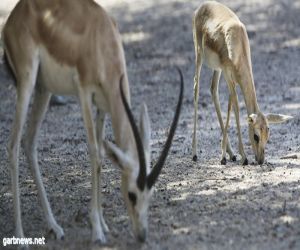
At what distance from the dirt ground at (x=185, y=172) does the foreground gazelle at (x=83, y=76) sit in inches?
19.4

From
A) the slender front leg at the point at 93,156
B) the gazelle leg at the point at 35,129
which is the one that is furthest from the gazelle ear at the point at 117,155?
the gazelle leg at the point at 35,129

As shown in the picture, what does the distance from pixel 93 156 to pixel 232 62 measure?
3.44m

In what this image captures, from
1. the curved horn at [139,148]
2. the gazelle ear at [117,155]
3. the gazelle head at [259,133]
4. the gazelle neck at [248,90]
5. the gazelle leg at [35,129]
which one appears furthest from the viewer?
the gazelle neck at [248,90]

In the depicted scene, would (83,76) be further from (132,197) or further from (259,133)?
(259,133)

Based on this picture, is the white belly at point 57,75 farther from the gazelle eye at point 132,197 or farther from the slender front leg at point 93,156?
the gazelle eye at point 132,197

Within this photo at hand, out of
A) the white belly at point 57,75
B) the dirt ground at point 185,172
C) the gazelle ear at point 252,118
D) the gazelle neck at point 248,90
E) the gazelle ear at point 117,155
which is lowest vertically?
the dirt ground at point 185,172

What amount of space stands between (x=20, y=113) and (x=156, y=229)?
1582 mm

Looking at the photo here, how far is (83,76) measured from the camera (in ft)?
21.9

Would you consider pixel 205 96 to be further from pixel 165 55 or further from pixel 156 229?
pixel 156 229

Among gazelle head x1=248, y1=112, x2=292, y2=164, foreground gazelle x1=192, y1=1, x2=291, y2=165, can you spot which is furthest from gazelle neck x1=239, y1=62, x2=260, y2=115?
gazelle head x1=248, y1=112, x2=292, y2=164

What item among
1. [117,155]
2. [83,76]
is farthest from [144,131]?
[83,76]

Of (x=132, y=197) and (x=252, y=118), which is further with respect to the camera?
(x=252, y=118)

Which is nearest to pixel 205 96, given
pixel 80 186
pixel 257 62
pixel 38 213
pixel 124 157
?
pixel 257 62

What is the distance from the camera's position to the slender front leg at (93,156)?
263 inches
